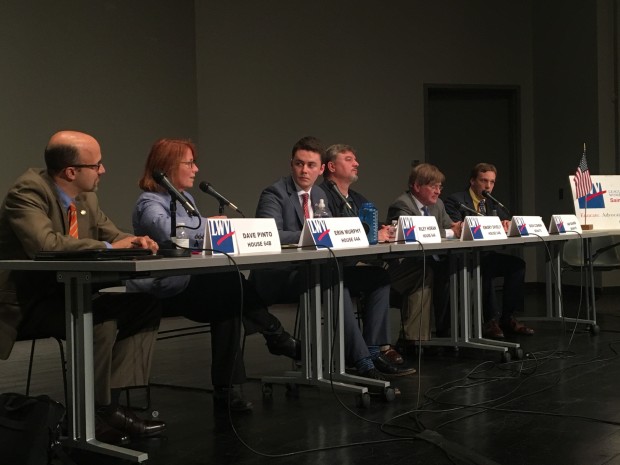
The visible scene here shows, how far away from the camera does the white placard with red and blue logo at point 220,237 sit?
8.38 ft

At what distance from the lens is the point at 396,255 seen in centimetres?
342

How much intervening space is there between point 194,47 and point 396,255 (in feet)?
13.5

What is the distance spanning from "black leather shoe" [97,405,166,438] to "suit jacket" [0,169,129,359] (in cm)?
41

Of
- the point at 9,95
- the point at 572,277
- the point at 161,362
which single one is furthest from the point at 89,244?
the point at 572,277

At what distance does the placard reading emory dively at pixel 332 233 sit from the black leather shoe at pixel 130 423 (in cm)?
85

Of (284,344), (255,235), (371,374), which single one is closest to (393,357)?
(371,374)

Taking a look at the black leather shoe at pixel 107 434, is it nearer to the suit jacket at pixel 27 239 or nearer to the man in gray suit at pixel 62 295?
the man in gray suit at pixel 62 295

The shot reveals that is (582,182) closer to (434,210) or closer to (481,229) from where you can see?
(434,210)

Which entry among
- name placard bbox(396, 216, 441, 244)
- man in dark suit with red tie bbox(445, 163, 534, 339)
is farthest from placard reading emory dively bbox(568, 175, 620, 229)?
name placard bbox(396, 216, 441, 244)

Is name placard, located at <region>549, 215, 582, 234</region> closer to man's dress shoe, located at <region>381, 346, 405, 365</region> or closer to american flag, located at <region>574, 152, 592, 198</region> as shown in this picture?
american flag, located at <region>574, 152, 592, 198</region>

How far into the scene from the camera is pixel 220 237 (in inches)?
102

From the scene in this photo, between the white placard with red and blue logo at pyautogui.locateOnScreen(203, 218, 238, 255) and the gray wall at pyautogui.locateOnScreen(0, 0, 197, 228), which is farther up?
Result: the gray wall at pyautogui.locateOnScreen(0, 0, 197, 228)

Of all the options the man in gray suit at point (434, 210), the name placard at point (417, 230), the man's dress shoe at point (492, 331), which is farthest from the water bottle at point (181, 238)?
the man's dress shoe at point (492, 331)

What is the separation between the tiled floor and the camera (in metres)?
2.44
